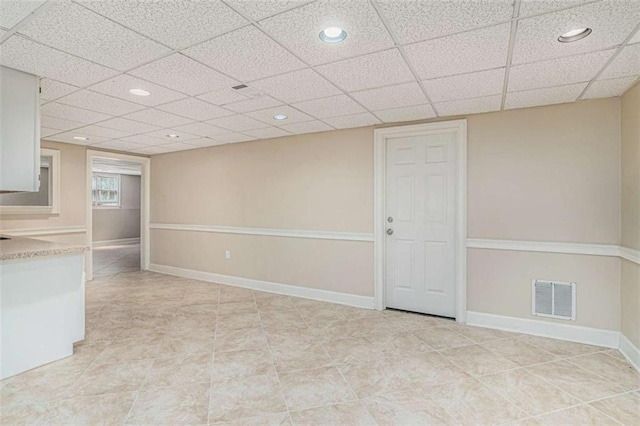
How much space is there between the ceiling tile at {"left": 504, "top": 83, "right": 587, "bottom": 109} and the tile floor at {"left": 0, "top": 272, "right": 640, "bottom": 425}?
2261 mm

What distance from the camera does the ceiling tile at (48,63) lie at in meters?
2.12

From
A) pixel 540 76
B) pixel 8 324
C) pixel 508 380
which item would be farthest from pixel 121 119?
pixel 508 380

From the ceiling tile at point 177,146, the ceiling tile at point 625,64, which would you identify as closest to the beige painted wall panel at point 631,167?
the ceiling tile at point 625,64

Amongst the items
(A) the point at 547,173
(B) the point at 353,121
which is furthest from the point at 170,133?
(A) the point at 547,173

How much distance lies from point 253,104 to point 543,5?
239 centimetres

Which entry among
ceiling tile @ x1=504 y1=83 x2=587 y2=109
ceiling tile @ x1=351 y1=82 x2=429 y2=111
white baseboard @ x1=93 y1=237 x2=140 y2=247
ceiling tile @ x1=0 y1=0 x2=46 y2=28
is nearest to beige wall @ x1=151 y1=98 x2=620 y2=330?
ceiling tile @ x1=504 y1=83 x2=587 y2=109

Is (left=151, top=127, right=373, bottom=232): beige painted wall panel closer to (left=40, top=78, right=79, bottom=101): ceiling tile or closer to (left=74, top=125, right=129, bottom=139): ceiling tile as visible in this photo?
(left=74, top=125, right=129, bottom=139): ceiling tile

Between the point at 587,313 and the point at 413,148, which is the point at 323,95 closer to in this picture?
the point at 413,148

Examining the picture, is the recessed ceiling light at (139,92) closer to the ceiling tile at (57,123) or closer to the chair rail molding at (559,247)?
the ceiling tile at (57,123)

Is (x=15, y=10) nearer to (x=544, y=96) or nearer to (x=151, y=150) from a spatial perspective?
(x=544, y=96)

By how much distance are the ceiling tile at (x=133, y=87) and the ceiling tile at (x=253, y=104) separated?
0.50 meters

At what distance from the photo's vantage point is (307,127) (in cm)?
423

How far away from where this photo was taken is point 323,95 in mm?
3014

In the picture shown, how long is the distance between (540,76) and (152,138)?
4.77 meters
